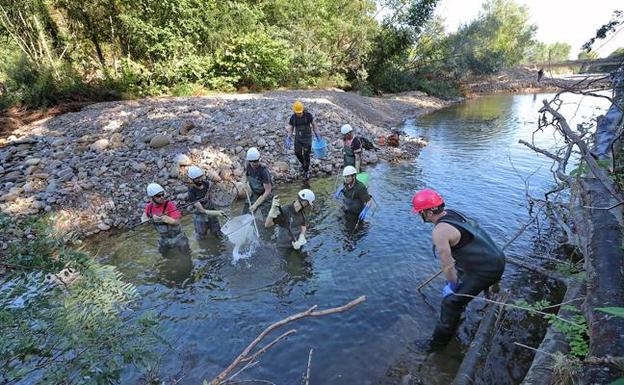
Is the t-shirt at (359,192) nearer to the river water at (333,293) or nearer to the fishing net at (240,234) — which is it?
the river water at (333,293)

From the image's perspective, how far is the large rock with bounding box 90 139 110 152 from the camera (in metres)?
10.4

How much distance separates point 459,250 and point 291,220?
3.25 meters

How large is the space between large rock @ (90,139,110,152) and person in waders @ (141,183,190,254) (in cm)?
523

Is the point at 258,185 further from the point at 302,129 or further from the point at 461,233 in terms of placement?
the point at 461,233

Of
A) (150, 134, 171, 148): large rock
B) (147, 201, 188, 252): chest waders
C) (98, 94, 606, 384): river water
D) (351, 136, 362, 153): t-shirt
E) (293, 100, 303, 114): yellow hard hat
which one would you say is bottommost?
(98, 94, 606, 384): river water

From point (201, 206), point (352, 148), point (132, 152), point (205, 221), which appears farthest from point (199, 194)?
point (132, 152)

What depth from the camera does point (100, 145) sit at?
413 inches

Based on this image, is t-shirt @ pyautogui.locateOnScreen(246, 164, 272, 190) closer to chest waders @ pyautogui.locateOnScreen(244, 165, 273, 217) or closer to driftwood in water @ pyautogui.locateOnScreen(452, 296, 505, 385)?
chest waders @ pyautogui.locateOnScreen(244, 165, 273, 217)

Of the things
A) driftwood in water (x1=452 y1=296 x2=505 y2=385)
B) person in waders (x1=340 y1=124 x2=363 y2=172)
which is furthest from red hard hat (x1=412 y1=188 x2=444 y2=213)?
person in waders (x1=340 y1=124 x2=363 y2=172)

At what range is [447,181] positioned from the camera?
1070 centimetres

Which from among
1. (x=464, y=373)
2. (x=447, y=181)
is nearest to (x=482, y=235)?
(x=464, y=373)

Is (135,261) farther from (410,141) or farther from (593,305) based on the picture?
(410,141)

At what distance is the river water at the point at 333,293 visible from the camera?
4.39 metres

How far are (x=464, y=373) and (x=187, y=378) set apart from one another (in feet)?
10.2
